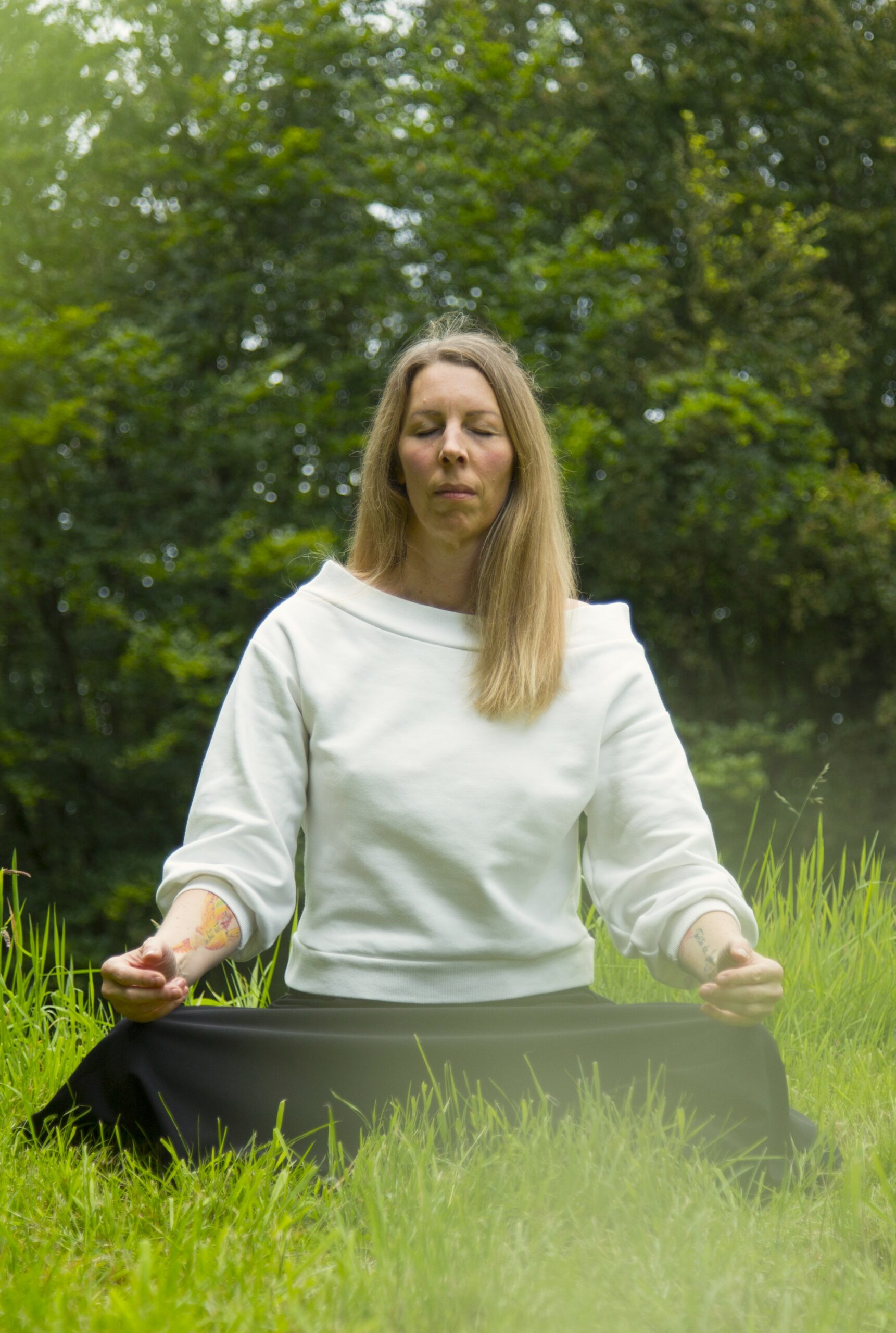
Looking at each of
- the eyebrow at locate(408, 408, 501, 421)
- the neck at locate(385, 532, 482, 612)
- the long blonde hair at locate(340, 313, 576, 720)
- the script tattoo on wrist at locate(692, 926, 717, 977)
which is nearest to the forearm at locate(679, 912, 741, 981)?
the script tattoo on wrist at locate(692, 926, 717, 977)

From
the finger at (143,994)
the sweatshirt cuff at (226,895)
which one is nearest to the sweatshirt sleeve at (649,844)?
the sweatshirt cuff at (226,895)

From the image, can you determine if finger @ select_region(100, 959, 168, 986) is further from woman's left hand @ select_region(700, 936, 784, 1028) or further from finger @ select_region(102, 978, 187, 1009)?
woman's left hand @ select_region(700, 936, 784, 1028)

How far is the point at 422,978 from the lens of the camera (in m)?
2.07

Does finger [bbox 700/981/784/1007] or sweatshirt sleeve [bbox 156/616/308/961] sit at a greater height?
sweatshirt sleeve [bbox 156/616/308/961]

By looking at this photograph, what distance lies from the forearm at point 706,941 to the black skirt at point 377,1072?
9 centimetres

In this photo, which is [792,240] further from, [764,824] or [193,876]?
[193,876]

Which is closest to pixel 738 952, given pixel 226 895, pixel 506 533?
pixel 226 895

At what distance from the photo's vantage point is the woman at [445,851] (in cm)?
191

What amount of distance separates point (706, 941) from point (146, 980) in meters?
0.87

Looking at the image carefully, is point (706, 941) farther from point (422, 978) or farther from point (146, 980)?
point (146, 980)

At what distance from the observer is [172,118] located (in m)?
12.1

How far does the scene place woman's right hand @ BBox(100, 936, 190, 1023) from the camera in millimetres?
1773

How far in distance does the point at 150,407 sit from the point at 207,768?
32.5 ft

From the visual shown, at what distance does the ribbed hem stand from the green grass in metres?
0.21
